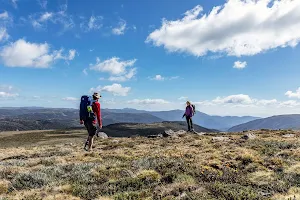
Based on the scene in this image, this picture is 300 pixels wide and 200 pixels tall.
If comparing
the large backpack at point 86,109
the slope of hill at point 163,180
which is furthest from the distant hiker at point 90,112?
the slope of hill at point 163,180

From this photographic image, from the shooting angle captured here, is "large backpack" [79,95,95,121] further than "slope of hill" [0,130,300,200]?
Yes

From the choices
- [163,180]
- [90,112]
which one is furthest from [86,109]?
[163,180]

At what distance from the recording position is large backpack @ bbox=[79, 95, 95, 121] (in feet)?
56.1

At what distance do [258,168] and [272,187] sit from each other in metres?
2.81

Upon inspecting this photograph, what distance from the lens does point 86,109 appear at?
56.1ft

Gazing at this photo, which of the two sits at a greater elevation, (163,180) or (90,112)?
(90,112)

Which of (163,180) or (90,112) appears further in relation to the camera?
(90,112)

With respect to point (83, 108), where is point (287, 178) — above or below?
below

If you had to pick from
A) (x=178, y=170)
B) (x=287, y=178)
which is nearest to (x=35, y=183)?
(x=178, y=170)

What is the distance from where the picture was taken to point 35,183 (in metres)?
10.3

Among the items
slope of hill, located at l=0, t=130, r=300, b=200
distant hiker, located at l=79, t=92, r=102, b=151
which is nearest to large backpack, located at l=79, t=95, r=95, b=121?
distant hiker, located at l=79, t=92, r=102, b=151

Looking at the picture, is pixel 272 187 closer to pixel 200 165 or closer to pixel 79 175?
pixel 200 165

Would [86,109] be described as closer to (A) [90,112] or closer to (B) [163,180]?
(A) [90,112]

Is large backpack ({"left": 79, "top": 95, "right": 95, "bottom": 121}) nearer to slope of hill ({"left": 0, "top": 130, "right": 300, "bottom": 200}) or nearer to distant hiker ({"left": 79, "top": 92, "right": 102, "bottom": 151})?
distant hiker ({"left": 79, "top": 92, "right": 102, "bottom": 151})
